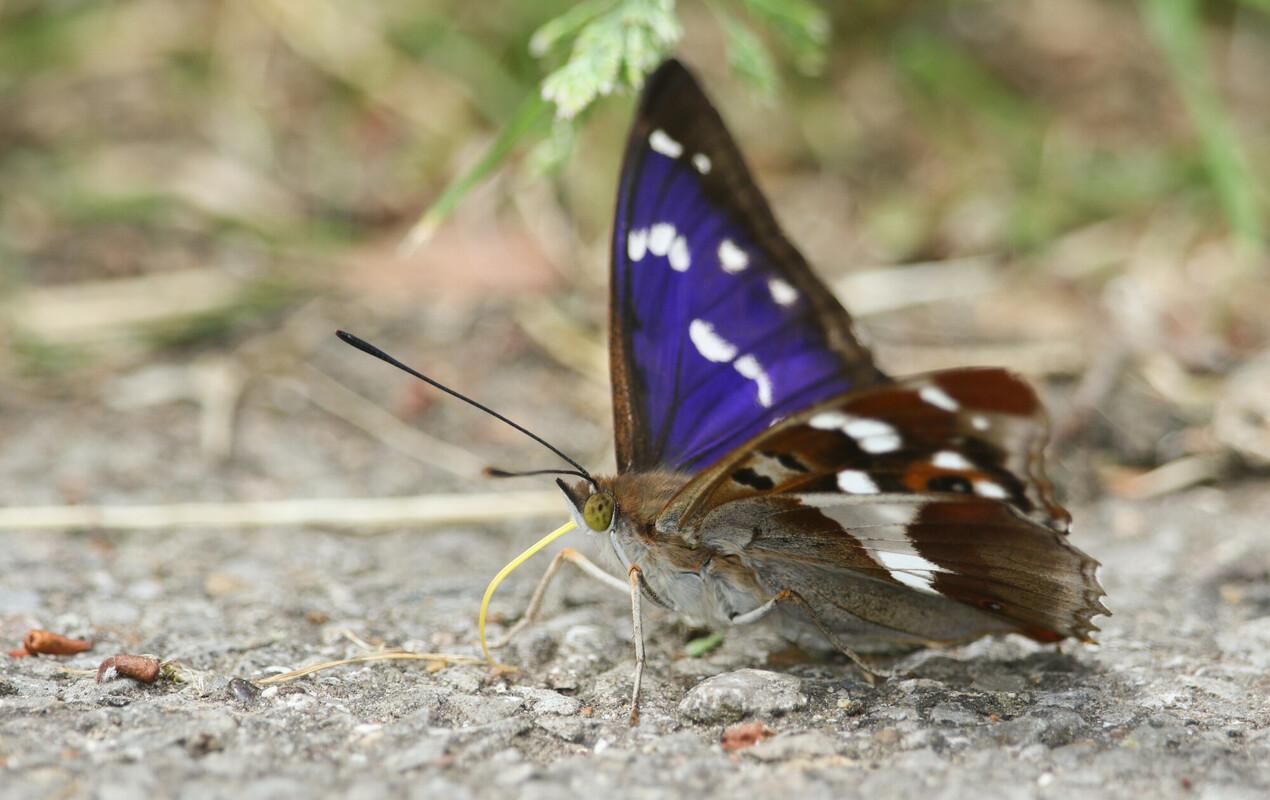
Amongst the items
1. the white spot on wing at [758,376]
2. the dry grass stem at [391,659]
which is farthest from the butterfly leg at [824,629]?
the dry grass stem at [391,659]

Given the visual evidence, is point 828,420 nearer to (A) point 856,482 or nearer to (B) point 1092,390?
(A) point 856,482

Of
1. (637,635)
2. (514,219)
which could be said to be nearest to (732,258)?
(637,635)

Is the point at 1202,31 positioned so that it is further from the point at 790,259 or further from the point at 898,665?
the point at 898,665

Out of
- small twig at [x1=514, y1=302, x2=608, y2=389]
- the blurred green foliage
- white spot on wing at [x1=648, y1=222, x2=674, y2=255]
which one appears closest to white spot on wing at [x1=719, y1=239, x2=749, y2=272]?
white spot on wing at [x1=648, y1=222, x2=674, y2=255]

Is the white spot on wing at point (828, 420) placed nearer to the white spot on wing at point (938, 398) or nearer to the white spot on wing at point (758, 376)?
the white spot on wing at point (938, 398)

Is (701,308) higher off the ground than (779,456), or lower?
higher
